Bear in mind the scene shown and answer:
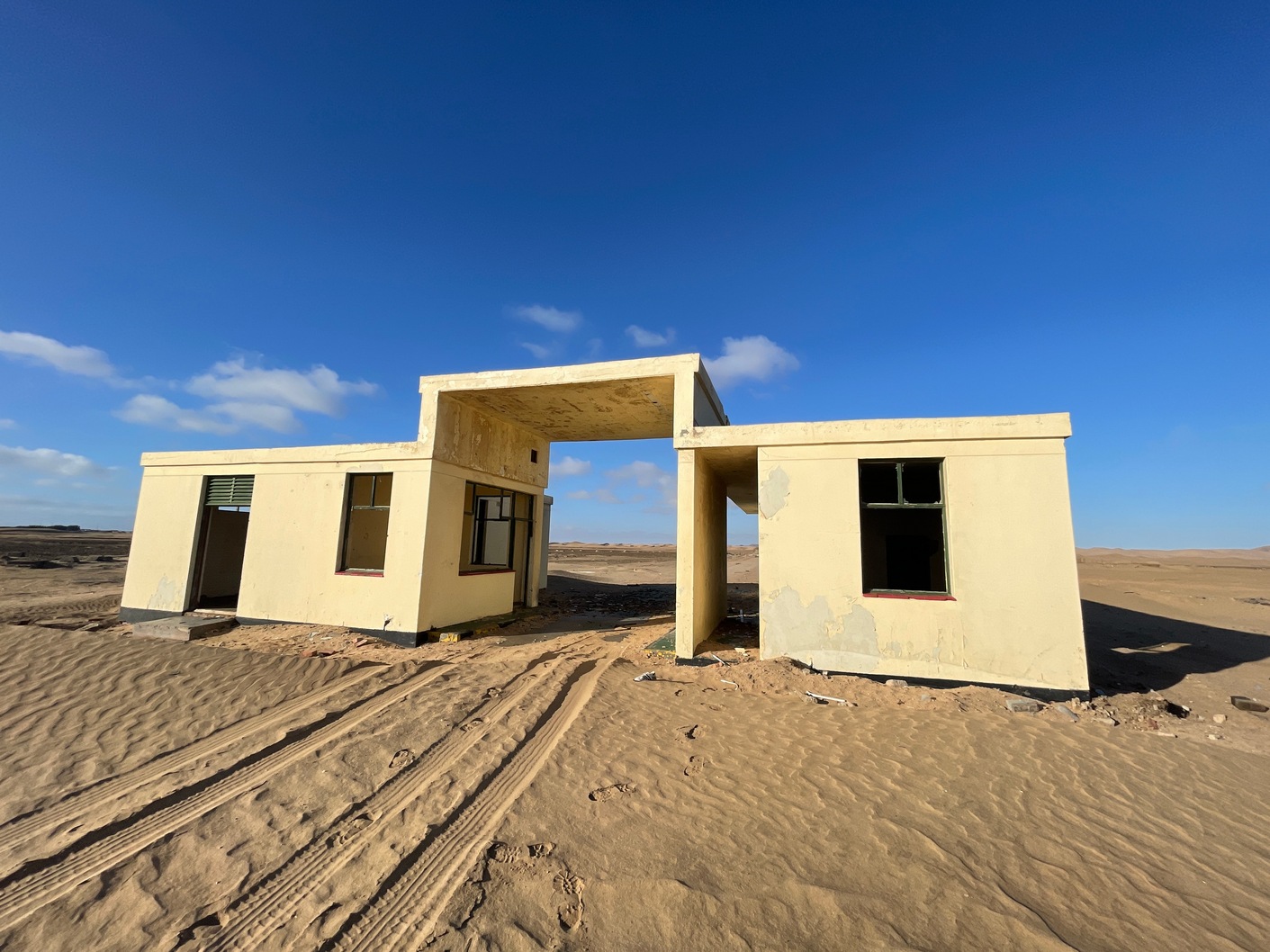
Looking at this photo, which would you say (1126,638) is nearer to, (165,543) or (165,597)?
(165,597)

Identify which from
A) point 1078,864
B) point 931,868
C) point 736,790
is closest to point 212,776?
point 736,790

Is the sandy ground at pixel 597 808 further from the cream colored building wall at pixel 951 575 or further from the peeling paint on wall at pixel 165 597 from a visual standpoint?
the peeling paint on wall at pixel 165 597

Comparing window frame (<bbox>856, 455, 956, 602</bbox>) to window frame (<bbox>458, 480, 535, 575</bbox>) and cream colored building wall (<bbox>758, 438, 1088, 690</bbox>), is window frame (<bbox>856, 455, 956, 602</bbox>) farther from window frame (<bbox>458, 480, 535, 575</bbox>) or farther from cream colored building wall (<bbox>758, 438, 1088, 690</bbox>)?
window frame (<bbox>458, 480, 535, 575</bbox>)

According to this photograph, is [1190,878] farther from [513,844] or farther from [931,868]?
[513,844]

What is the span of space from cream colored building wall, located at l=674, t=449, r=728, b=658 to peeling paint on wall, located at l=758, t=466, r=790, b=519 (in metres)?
1.15

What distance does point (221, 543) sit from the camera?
14008mm

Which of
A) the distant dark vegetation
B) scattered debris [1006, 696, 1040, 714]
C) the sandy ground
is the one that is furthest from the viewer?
the distant dark vegetation

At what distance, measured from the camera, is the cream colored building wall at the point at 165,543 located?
1160 centimetres

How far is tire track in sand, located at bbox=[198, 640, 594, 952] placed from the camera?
305cm

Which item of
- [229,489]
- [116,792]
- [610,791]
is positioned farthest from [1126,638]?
[229,489]

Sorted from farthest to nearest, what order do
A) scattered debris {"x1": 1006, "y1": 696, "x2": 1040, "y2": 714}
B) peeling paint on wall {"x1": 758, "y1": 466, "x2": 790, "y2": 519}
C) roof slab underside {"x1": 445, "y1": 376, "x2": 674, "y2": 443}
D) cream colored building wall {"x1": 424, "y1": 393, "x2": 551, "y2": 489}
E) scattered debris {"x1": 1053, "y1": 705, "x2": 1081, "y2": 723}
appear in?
cream colored building wall {"x1": 424, "y1": 393, "x2": 551, "y2": 489} < roof slab underside {"x1": 445, "y1": 376, "x2": 674, "y2": 443} < peeling paint on wall {"x1": 758, "y1": 466, "x2": 790, "y2": 519} < scattered debris {"x1": 1006, "y1": 696, "x2": 1040, "y2": 714} < scattered debris {"x1": 1053, "y1": 705, "x2": 1081, "y2": 723}

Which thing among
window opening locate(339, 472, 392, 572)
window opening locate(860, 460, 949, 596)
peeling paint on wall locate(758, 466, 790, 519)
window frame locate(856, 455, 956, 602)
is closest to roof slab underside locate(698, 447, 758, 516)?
peeling paint on wall locate(758, 466, 790, 519)

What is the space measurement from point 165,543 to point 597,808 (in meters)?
12.8

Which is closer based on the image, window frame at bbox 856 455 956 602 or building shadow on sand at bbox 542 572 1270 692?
window frame at bbox 856 455 956 602
